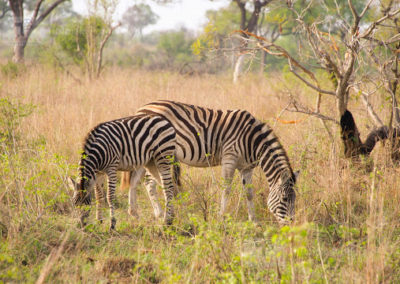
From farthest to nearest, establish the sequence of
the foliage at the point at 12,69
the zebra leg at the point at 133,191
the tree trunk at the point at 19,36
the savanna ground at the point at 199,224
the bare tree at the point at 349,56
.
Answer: the tree trunk at the point at 19,36
the foliage at the point at 12,69
the zebra leg at the point at 133,191
the bare tree at the point at 349,56
the savanna ground at the point at 199,224

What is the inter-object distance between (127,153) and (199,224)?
1.50 m

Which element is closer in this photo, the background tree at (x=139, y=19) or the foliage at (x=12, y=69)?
the foliage at (x=12, y=69)

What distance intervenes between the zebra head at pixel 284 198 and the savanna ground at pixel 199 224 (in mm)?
114

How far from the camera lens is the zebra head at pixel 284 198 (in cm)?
431

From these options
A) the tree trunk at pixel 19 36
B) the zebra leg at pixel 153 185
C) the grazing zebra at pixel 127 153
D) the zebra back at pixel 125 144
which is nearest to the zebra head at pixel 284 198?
the grazing zebra at pixel 127 153

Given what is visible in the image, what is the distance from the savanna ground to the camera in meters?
3.03

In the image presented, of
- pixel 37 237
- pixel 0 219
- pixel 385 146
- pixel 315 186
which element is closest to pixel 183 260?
pixel 37 237

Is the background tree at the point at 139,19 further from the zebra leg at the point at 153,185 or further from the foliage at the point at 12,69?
the zebra leg at the point at 153,185

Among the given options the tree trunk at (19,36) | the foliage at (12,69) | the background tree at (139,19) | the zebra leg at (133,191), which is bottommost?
the zebra leg at (133,191)

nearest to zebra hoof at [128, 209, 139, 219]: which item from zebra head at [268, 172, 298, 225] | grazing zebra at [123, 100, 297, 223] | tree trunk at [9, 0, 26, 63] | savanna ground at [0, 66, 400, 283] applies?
savanna ground at [0, 66, 400, 283]

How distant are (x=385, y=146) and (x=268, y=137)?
68.4 inches

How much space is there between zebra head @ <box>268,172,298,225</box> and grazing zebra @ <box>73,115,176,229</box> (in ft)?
3.62

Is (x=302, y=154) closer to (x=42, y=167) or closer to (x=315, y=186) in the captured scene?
(x=315, y=186)

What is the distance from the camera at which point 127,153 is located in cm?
448
